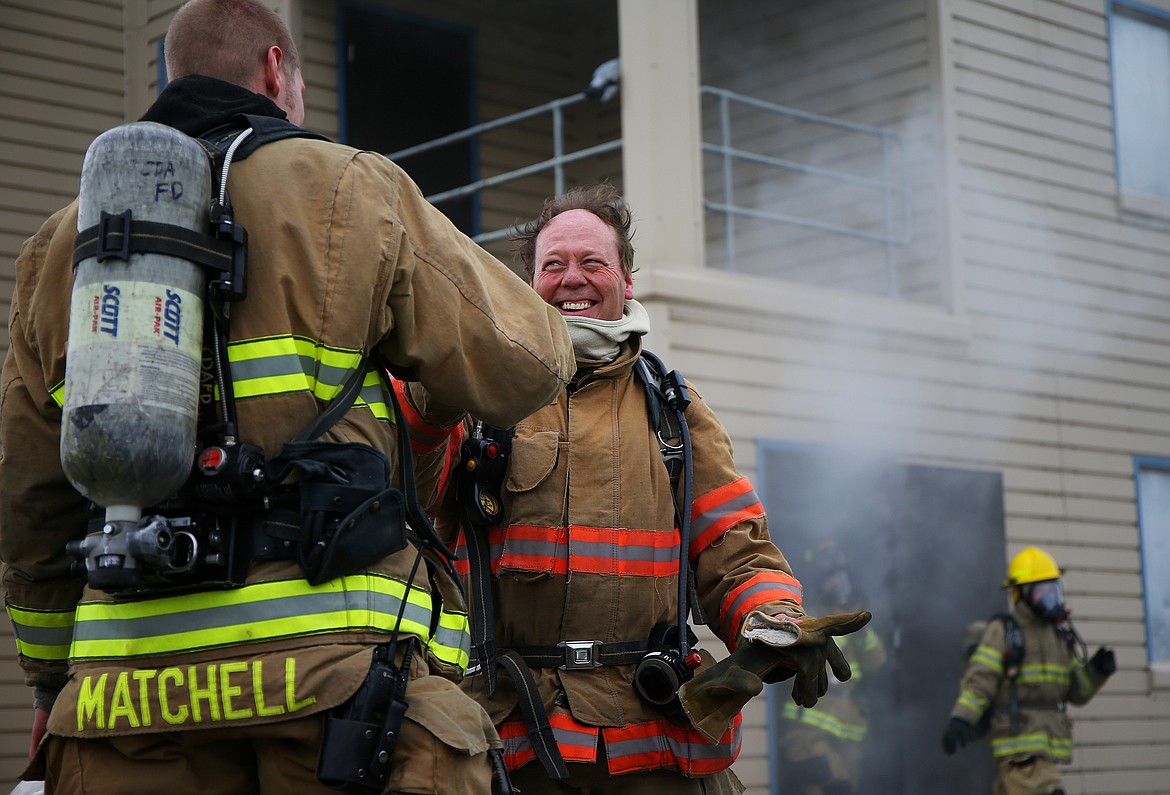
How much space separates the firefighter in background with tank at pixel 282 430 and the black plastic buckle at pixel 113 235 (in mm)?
102

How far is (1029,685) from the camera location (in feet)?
29.8

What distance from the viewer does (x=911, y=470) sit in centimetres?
920

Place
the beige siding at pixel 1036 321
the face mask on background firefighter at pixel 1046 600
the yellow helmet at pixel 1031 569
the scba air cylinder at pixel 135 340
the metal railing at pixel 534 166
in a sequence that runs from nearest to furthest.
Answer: the scba air cylinder at pixel 135 340
the metal railing at pixel 534 166
the face mask on background firefighter at pixel 1046 600
the yellow helmet at pixel 1031 569
the beige siding at pixel 1036 321

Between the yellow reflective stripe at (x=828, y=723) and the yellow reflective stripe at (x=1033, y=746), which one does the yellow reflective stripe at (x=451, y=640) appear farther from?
the yellow reflective stripe at (x=1033, y=746)

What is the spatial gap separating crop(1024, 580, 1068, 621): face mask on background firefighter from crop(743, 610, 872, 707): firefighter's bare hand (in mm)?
6509

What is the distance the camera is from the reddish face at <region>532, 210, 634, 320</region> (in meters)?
3.79

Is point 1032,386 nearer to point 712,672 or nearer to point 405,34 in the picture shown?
point 405,34

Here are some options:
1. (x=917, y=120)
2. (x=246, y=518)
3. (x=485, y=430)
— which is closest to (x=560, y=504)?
(x=485, y=430)

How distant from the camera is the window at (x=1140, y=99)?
1142 centimetres

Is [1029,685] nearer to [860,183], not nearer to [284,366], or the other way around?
[860,183]

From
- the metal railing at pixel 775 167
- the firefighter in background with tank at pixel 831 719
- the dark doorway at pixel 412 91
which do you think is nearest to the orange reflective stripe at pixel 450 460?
the metal railing at pixel 775 167

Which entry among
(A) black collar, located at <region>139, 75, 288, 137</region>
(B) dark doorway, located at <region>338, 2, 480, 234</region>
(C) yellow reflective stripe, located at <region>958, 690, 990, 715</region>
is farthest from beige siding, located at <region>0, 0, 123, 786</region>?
(A) black collar, located at <region>139, 75, 288, 137</region>

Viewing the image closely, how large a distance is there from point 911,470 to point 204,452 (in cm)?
747

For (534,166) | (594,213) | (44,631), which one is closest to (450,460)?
(594,213)
